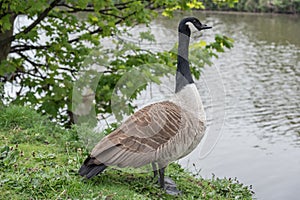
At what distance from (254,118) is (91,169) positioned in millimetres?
15947

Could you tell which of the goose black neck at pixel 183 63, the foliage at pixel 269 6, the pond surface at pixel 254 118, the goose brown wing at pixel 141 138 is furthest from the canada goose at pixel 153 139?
the foliage at pixel 269 6

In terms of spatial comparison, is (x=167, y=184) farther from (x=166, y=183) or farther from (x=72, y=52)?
(x=72, y=52)

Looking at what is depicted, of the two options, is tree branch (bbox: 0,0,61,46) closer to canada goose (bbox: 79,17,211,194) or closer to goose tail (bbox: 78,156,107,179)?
canada goose (bbox: 79,17,211,194)

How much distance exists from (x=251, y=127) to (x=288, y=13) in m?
55.2

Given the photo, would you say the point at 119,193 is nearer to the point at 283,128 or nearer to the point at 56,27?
the point at 56,27

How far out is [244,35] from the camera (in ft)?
147

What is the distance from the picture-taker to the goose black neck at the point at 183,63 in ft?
19.4

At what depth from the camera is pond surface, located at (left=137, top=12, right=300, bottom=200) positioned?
43.9 feet

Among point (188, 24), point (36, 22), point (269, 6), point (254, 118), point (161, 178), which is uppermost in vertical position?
point (269, 6)

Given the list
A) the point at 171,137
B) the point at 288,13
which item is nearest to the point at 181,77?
the point at 171,137

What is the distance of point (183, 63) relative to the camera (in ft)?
19.8

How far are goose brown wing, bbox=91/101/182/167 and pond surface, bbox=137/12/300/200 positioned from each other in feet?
18.8

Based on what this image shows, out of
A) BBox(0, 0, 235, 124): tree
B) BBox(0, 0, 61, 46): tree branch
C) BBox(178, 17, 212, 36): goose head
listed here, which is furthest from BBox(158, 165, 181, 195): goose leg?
BBox(0, 0, 61, 46): tree branch

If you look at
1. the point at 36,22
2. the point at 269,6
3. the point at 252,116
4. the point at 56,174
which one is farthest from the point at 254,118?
the point at 269,6
